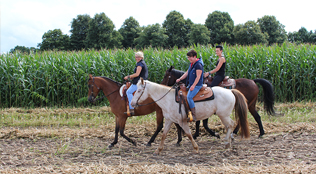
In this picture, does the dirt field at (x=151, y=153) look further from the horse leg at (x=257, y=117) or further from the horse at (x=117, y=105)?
the horse at (x=117, y=105)

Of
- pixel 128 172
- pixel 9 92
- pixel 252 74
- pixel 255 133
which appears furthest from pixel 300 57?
pixel 9 92

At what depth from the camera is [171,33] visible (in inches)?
2152

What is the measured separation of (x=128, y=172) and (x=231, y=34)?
53381mm

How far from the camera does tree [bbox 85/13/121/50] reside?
47237 millimetres

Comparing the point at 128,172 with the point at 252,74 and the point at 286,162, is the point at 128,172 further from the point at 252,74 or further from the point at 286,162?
the point at 252,74

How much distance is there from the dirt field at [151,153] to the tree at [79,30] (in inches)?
2015

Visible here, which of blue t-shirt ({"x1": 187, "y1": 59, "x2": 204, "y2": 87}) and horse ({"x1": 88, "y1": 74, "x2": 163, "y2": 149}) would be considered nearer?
blue t-shirt ({"x1": 187, "y1": 59, "x2": 204, "y2": 87})

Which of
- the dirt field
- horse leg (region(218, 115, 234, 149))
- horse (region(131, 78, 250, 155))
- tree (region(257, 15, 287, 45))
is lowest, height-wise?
the dirt field

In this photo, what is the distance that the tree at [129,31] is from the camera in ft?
188

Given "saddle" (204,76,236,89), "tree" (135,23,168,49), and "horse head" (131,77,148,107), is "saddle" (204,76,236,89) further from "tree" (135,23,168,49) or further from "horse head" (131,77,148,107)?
"tree" (135,23,168,49)

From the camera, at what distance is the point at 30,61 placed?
11.9 meters

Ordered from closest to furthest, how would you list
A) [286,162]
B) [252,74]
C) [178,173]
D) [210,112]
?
[178,173] < [286,162] < [210,112] < [252,74]

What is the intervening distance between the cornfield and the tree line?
33285 mm

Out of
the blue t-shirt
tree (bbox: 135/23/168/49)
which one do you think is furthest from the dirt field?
tree (bbox: 135/23/168/49)
